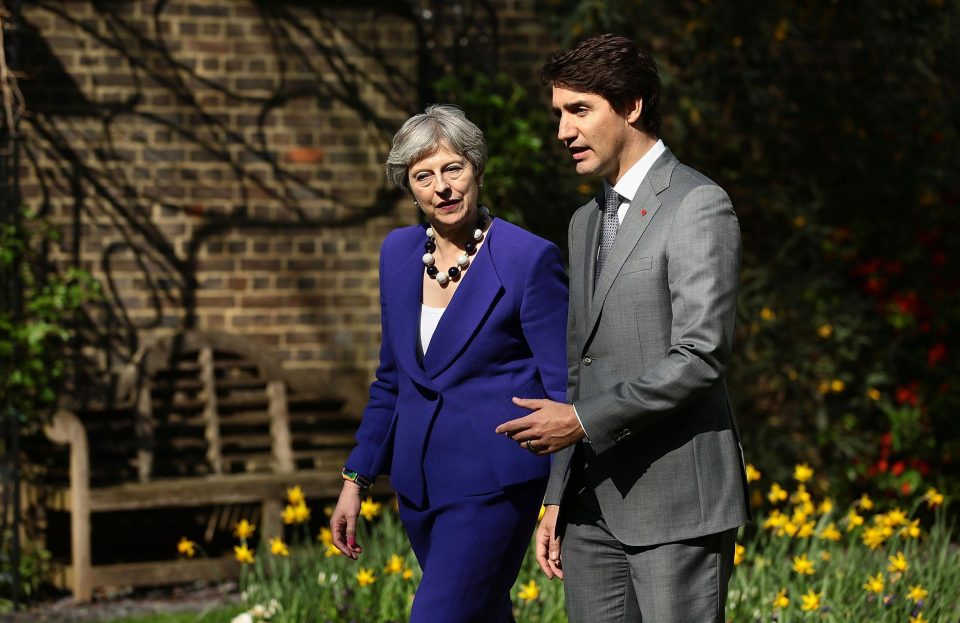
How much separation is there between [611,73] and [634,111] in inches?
3.9

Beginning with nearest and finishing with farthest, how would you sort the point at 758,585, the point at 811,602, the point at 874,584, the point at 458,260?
1. the point at 458,260
2. the point at 811,602
3. the point at 874,584
4. the point at 758,585

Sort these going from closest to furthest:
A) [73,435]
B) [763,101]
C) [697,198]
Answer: [697,198], [73,435], [763,101]

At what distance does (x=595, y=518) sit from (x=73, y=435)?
11.9 ft

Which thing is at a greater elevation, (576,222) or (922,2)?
(922,2)

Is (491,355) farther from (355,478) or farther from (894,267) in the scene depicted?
(894,267)

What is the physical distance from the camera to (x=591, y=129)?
262 cm

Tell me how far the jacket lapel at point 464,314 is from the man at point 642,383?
0.99 ft

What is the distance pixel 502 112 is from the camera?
6.68 meters

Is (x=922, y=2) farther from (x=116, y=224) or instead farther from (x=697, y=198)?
(x=697, y=198)

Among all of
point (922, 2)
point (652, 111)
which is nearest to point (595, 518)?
point (652, 111)

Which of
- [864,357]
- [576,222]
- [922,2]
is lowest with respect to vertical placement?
[864,357]

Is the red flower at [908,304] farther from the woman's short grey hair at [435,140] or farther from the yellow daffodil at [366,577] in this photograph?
the woman's short grey hair at [435,140]

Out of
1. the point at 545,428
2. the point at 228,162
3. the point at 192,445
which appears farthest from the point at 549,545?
the point at 228,162

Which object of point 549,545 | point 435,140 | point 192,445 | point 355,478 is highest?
point 435,140
